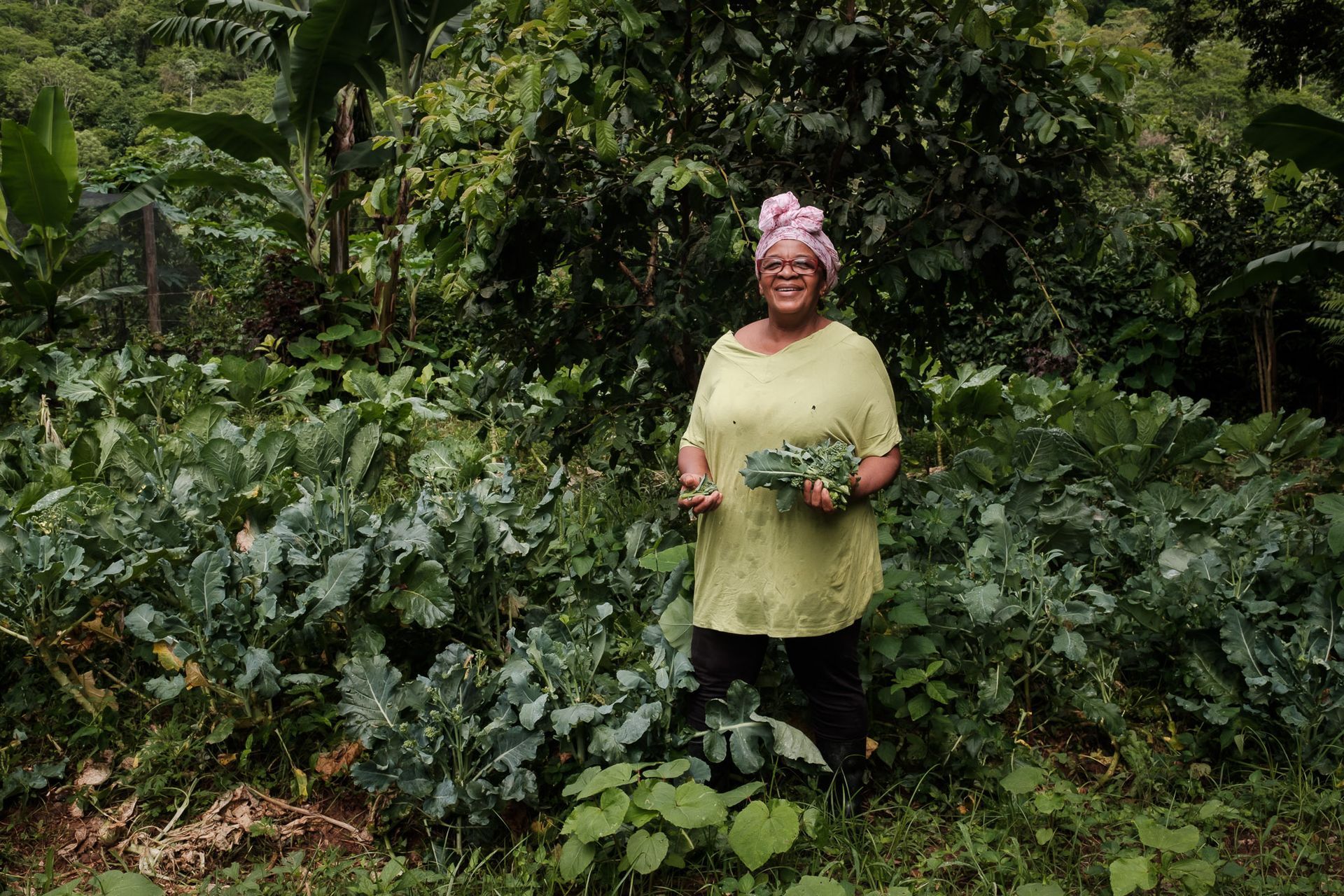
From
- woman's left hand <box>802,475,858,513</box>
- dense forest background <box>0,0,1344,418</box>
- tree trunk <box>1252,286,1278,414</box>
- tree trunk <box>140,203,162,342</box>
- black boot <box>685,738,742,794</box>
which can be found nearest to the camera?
woman's left hand <box>802,475,858,513</box>

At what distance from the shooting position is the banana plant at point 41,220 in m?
7.21

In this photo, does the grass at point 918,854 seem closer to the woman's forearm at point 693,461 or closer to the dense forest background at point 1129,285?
the woman's forearm at point 693,461

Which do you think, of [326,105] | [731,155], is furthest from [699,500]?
[326,105]

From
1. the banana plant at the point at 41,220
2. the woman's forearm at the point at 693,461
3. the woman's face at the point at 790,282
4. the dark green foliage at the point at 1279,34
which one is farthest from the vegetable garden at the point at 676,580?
the dark green foliage at the point at 1279,34

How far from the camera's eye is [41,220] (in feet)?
24.6

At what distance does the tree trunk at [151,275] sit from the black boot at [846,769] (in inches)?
366

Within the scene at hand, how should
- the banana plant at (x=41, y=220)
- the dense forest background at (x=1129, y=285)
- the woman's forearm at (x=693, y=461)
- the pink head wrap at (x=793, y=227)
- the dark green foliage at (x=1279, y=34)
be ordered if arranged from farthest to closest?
the dark green foliage at (x=1279, y=34) < the banana plant at (x=41, y=220) < the dense forest background at (x=1129, y=285) < the woman's forearm at (x=693, y=461) < the pink head wrap at (x=793, y=227)

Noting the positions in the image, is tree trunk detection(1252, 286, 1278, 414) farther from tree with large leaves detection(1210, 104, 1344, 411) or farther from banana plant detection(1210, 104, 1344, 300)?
banana plant detection(1210, 104, 1344, 300)

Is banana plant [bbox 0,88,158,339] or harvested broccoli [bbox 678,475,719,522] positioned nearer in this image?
harvested broccoli [bbox 678,475,719,522]

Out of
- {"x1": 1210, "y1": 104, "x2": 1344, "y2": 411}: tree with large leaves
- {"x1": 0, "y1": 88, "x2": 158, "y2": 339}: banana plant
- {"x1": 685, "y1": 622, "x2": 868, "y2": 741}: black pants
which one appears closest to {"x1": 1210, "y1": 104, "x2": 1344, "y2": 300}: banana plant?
{"x1": 1210, "y1": 104, "x2": 1344, "y2": 411}: tree with large leaves

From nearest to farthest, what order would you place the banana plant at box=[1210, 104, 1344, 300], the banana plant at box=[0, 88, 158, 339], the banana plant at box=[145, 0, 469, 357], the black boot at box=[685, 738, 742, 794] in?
the black boot at box=[685, 738, 742, 794]
the banana plant at box=[1210, 104, 1344, 300]
the banana plant at box=[0, 88, 158, 339]
the banana plant at box=[145, 0, 469, 357]

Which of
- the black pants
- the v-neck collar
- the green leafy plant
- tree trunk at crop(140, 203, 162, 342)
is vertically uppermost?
the v-neck collar

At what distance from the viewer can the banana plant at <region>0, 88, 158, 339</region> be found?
23.6 ft

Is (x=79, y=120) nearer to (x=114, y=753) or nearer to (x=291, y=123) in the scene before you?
(x=291, y=123)
